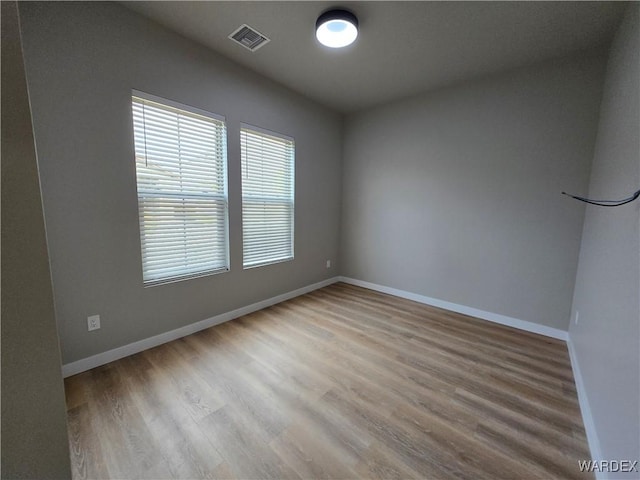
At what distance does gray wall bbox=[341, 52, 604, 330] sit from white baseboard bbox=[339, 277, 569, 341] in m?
0.06

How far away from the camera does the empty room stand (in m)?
1.19

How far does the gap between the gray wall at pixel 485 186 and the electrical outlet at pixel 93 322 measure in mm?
Result: 3277

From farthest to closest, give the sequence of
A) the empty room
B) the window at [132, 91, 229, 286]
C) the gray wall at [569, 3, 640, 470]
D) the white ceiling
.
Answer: the window at [132, 91, 229, 286], the white ceiling, the empty room, the gray wall at [569, 3, 640, 470]

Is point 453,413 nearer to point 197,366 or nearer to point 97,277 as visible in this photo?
point 197,366

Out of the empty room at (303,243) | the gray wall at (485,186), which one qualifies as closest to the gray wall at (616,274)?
Answer: the empty room at (303,243)

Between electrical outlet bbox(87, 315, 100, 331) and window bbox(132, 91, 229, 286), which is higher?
window bbox(132, 91, 229, 286)

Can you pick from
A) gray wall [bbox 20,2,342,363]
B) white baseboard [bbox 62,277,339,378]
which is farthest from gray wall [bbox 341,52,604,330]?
gray wall [bbox 20,2,342,363]

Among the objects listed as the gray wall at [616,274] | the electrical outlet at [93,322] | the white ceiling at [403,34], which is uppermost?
the white ceiling at [403,34]

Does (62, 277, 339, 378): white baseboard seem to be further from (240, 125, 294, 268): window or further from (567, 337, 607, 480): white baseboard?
(567, 337, 607, 480): white baseboard

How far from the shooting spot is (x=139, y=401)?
1.61 m

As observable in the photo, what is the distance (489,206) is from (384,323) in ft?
6.01

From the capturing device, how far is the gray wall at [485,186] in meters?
2.43

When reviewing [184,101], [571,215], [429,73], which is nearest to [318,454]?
[184,101]

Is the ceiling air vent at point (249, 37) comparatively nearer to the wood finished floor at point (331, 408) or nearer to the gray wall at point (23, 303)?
the gray wall at point (23, 303)
